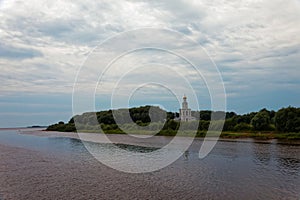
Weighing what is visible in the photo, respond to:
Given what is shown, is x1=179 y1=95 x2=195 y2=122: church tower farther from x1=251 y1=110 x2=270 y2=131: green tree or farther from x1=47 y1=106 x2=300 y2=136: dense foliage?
x1=251 y1=110 x2=270 y2=131: green tree

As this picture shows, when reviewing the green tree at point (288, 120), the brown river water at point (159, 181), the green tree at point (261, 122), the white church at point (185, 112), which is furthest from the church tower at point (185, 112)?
the brown river water at point (159, 181)

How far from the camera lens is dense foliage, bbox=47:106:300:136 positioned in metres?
36.3

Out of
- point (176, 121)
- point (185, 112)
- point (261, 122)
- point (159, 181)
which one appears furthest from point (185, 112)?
point (159, 181)

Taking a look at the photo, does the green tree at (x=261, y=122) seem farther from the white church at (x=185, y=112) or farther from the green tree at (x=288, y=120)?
the white church at (x=185, y=112)

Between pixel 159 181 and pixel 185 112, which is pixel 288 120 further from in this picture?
pixel 159 181

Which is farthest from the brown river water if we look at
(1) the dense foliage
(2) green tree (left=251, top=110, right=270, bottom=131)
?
(2) green tree (left=251, top=110, right=270, bottom=131)

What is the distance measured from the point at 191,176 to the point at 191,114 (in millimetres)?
40739

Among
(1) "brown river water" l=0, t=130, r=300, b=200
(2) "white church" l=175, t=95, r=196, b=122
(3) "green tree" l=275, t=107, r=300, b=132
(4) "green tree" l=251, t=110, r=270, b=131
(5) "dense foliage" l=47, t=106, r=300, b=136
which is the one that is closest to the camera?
(1) "brown river water" l=0, t=130, r=300, b=200

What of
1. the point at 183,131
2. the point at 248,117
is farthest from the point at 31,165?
the point at 248,117

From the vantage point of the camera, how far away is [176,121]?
4881 cm

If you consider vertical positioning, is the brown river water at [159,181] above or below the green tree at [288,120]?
below

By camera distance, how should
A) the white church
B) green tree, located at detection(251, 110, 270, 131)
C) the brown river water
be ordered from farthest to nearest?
the white church → green tree, located at detection(251, 110, 270, 131) → the brown river water

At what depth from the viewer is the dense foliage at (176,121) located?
36312mm

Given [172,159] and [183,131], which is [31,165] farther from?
[183,131]
